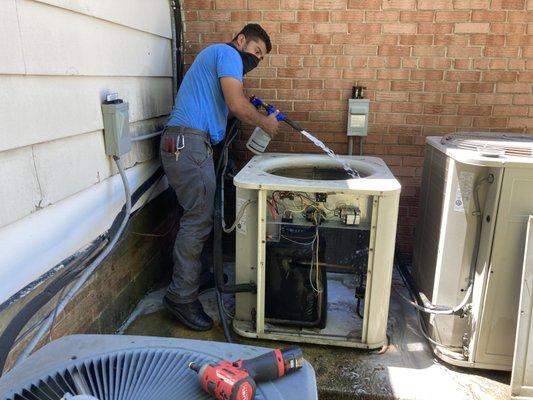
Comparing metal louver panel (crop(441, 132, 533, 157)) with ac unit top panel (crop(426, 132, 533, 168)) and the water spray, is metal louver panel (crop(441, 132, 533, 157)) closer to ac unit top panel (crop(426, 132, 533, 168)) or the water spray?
ac unit top panel (crop(426, 132, 533, 168))

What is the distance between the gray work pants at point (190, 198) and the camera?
7.83ft

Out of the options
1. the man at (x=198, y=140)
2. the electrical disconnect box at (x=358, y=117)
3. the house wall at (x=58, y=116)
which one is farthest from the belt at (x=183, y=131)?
the electrical disconnect box at (x=358, y=117)

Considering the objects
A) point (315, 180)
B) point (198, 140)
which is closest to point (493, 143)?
point (315, 180)

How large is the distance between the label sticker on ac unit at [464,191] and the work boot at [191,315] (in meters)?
1.49

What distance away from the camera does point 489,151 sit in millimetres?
1995

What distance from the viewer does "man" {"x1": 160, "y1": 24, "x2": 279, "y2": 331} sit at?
238cm

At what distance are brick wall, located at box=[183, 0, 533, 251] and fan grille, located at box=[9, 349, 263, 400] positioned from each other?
246cm

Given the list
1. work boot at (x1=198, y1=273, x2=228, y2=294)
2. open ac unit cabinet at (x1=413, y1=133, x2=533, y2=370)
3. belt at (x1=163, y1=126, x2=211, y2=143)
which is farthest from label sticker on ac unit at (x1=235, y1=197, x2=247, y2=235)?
open ac unit cabinet at (x1=413, y1=133, x2=533, y2=370)

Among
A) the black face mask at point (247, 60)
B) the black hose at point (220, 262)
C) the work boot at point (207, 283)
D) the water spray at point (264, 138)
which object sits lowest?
the work boot at point (207, 283)

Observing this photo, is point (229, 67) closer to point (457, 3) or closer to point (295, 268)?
point (295, 268)

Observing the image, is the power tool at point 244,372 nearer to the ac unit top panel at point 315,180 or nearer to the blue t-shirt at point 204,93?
the ac unit top panel at point 315,180

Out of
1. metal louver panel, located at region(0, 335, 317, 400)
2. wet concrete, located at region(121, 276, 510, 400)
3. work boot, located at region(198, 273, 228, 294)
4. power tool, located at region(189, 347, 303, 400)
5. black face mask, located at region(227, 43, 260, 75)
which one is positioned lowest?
wet concrete, located at region(121, 276, 510, 400)

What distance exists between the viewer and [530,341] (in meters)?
1.97

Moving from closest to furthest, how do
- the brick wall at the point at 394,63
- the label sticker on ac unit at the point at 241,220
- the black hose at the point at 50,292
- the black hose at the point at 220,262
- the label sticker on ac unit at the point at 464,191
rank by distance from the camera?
the black hose at the point at 50,292
the label sticker on ac unit at the point at 464,191
the label sticker on ac unit at the point at 241,220
the black hose at the point at 220,262
the brick wall at the point at 394,63
